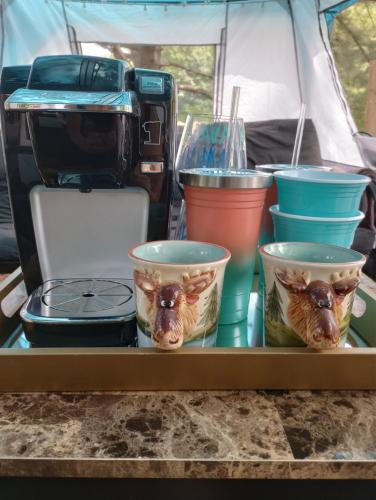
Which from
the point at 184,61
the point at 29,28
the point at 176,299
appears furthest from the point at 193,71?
the point at 176,299

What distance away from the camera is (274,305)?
0.44 meters

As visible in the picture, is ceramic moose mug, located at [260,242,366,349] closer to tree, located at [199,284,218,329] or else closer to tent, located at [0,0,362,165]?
tree, located at [199,284,218,329]

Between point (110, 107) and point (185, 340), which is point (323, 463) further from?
point (110, 107)

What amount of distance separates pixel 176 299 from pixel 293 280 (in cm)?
11

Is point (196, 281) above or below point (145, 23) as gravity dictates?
below

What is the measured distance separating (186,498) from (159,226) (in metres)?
0.35

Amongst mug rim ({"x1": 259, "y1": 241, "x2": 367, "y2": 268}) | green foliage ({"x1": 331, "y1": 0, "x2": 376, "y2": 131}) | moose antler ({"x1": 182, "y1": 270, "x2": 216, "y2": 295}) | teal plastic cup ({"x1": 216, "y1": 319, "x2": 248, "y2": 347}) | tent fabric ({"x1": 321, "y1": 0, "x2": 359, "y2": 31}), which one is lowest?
teal plastic cup ({"x1": 216, "y1": 319, "x2": 248, "y2": 347})

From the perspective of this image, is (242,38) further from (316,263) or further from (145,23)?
(316,263)

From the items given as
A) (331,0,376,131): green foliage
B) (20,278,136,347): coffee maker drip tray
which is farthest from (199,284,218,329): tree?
(331,0,376,131): green foliage

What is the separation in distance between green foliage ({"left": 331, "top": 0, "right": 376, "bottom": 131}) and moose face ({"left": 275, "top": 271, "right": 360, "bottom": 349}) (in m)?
5.88

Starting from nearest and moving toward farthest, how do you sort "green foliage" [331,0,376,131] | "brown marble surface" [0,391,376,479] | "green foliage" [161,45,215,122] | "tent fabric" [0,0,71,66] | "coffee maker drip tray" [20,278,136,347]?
"brown marble surface" [0,391,376,479] < "coffee maker drip tray" [20,278,136,347] < "tent fabric" [0,0,71,66] < "green foliage" [161,45,215,122] < "green foliage" [331,0,376,131]

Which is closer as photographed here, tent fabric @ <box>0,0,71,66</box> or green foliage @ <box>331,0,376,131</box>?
tent fabric @ <box>0,0,71,66</box>

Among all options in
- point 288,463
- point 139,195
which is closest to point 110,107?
point 139,195

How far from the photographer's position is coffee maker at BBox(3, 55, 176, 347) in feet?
1.61
